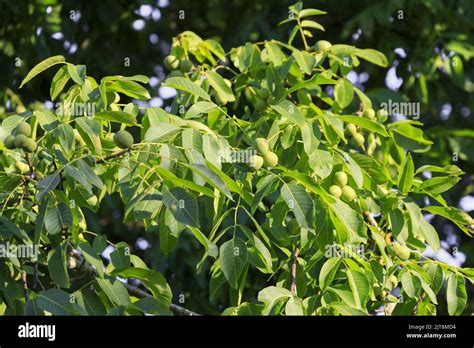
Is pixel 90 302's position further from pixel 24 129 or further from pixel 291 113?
pixel 291 113

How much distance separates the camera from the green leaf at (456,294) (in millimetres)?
2277

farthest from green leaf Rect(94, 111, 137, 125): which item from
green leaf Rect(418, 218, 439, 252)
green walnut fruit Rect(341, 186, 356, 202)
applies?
green leaf Rect(418, 218, 439, 252)

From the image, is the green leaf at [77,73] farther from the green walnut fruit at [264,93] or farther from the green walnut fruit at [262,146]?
the green walnut fruit at [264,93]

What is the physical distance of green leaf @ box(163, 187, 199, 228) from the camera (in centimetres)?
188

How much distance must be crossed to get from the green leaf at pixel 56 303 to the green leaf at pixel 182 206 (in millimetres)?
308

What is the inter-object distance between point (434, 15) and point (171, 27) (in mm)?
1725

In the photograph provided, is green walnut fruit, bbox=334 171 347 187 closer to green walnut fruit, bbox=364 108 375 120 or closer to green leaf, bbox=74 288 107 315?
green walnut fruit, bbox=364 108 375 120

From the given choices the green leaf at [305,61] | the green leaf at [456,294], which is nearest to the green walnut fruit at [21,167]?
the green leaf at [305,61]

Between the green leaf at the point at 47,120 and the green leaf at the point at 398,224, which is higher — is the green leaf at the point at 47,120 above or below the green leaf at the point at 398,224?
above

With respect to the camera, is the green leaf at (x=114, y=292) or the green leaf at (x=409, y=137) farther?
the green leaf at (x=409, y=137)

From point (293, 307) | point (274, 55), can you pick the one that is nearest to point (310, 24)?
point (274, 55)

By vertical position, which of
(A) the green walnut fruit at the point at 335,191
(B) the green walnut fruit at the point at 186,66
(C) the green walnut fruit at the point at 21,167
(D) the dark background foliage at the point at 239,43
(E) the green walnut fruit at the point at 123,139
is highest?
(E) the green walnut fruit at the point at 123,139

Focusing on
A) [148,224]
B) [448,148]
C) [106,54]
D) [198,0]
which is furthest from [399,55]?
[148,224]

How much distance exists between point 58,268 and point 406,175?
3.46ft
